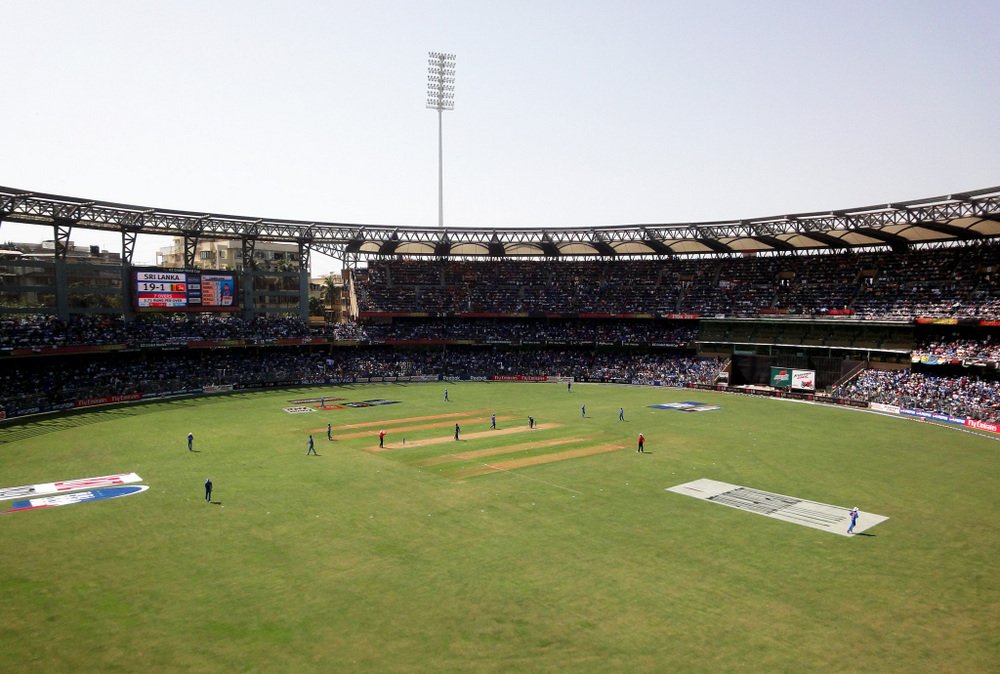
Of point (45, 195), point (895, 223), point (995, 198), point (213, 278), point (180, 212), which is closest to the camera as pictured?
point (995, 198)

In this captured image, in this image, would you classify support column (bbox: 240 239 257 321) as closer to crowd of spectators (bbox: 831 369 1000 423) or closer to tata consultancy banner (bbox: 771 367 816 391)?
tata consultancy banner (bbox: 771 367 816 391)

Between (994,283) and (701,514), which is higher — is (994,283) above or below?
above

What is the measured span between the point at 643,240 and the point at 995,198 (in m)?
35.9

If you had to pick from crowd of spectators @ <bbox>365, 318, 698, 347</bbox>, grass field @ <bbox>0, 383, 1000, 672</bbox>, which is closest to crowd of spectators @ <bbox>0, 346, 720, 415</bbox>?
crowd of spectators @ <bbox>365, 318, 698, 347</bbox>

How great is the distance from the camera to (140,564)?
69.5 ft

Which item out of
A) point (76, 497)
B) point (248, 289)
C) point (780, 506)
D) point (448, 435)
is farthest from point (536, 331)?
point (76, 497)

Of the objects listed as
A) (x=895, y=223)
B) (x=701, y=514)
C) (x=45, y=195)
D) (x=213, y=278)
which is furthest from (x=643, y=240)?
(x=45, y=195)

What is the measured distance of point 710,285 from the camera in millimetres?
82188

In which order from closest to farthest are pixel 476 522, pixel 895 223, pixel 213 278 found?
pixel 476 522 < pixel 895 223 < pixel 213 278

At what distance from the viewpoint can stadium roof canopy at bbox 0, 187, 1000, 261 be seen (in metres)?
54.3

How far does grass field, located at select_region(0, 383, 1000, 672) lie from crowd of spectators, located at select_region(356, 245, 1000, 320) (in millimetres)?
28539

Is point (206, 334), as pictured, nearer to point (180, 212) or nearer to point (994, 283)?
point (180, 212)

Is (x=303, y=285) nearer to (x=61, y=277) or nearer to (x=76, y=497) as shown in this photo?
(x=61, y=277)

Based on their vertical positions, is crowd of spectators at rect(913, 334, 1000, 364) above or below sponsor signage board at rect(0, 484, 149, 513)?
above
